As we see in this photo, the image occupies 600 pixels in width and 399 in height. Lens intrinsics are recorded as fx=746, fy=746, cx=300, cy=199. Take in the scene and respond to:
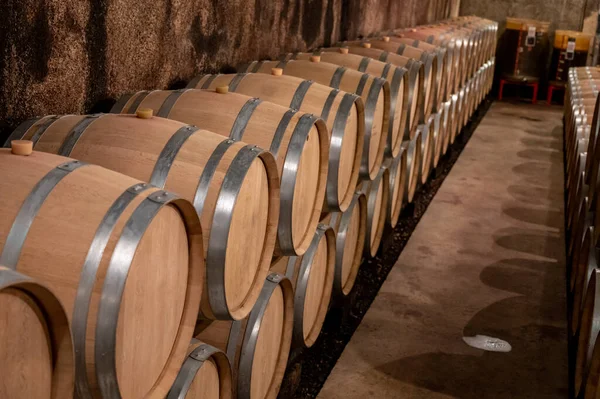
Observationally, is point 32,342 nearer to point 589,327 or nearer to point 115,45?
point 115,45

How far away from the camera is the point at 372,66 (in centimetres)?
478

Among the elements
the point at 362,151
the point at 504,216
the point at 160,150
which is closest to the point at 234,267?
the point at 160,150

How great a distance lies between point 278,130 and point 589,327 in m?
1.59

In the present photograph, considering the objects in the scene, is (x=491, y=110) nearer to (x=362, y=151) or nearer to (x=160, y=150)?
(x=362, y=151)

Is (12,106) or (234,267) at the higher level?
(12,106)

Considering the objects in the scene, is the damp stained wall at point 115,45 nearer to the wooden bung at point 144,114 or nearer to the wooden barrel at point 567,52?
the wooden bung at point 144,114

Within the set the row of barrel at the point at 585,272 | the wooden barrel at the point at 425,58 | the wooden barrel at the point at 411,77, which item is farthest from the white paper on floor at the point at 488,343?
the wooden barrel at the point at 425,58

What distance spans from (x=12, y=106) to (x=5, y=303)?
5.16ft

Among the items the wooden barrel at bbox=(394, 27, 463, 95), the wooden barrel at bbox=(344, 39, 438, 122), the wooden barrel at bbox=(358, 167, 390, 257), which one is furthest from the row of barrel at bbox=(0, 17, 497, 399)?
the wooden barrel at bbox=(394, 27, 463, 95)

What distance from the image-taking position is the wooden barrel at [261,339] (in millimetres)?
2803

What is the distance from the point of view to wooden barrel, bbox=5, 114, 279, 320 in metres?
2.31

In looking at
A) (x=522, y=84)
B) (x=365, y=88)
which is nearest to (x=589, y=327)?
(x=365, y=88)

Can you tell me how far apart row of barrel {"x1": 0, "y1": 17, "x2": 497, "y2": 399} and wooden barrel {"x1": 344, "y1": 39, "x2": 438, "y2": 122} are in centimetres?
154

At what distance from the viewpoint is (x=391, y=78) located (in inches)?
183
